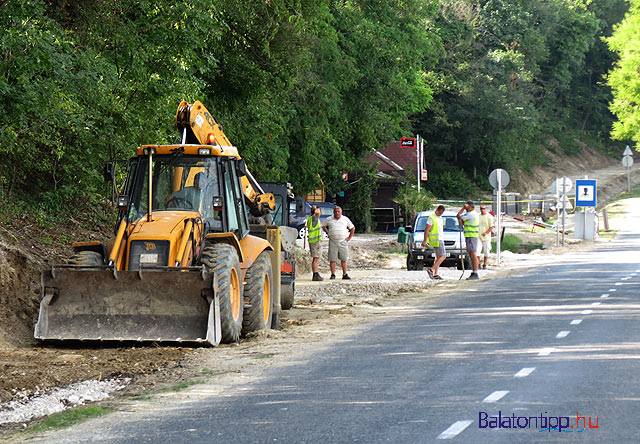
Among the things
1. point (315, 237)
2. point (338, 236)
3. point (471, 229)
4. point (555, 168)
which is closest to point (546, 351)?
point (471, 229)

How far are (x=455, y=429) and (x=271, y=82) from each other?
18828 millimetres

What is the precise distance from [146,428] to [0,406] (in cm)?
159

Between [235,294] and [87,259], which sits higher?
[87,259]

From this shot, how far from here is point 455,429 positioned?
25.3 feet

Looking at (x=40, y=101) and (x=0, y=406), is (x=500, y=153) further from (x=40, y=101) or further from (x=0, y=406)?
(x=0, y=406)

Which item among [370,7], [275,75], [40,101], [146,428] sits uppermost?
[370,7]

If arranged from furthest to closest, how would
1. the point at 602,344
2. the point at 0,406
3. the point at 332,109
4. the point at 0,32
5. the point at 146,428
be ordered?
the point at 332,109
the point at 0,32
the point at 602,344
the point at 0,406
the point at 146,428

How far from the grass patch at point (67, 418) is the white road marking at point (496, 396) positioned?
309 cm

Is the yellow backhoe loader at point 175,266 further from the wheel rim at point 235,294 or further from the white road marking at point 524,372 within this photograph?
the white road marking at point 524,372

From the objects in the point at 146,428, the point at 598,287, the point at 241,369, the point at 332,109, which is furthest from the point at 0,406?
the point at 332,109

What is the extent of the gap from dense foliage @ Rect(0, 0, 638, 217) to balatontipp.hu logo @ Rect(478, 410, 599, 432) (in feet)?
29.3

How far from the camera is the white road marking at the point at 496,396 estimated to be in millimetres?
8914

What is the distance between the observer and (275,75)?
25891 mm

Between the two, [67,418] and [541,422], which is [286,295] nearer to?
[67,418]
